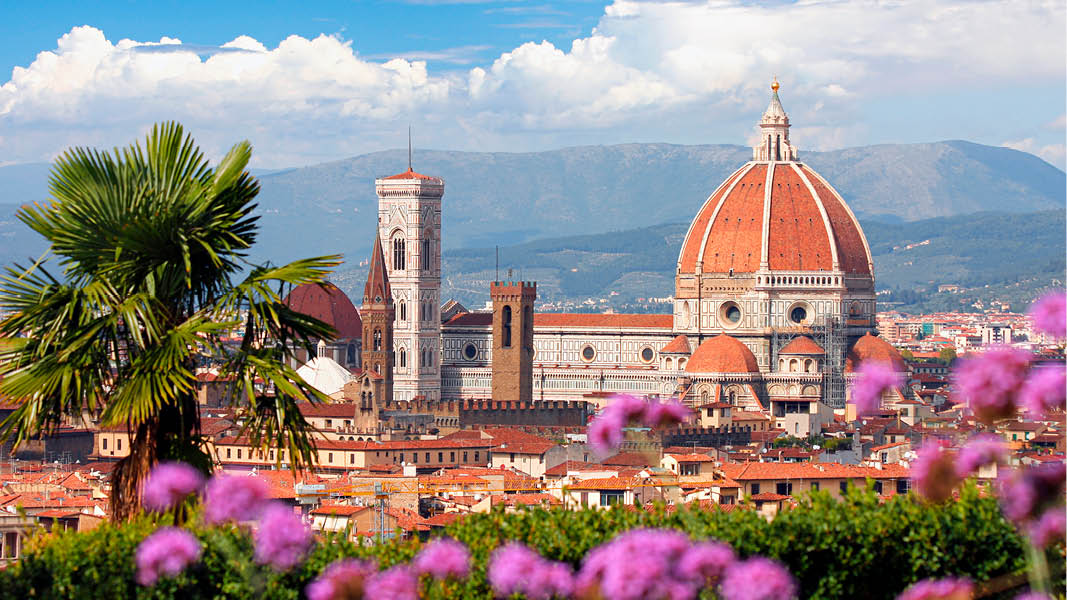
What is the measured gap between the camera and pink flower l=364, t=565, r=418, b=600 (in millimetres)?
8898

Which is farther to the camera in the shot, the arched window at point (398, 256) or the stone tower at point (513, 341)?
the arched window at point (398, 256)

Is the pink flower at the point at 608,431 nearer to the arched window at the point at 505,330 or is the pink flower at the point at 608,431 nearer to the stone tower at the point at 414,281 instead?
the arched window at the point at 505,330

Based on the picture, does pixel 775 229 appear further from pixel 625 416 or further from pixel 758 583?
pixel 758 583

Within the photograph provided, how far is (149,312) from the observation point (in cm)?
1240

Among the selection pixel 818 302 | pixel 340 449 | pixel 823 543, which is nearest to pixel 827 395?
pixel 818 302

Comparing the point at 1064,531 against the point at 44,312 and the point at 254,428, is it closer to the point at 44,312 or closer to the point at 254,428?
the point at 254,428

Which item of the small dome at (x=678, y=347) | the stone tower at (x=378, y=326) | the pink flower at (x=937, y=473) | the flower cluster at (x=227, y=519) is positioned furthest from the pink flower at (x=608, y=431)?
the small dome at (x=678, y=347)

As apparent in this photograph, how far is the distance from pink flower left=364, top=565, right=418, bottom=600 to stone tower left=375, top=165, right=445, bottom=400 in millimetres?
98989

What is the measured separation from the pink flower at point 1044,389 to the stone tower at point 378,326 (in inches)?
3598

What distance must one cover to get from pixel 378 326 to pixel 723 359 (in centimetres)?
1786

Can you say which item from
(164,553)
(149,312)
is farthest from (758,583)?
(149,312)

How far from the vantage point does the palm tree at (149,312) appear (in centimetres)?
1242

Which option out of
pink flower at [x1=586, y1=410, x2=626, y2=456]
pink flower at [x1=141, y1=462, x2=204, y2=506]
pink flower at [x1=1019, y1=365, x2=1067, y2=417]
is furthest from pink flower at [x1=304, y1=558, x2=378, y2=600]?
pink flower at [x1=1019, y1=365, x2=1067, y2=417]

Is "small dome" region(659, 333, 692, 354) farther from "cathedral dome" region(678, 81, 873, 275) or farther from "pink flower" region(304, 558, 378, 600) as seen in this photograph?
"pink flower" region(304, 558, 378, 600)
